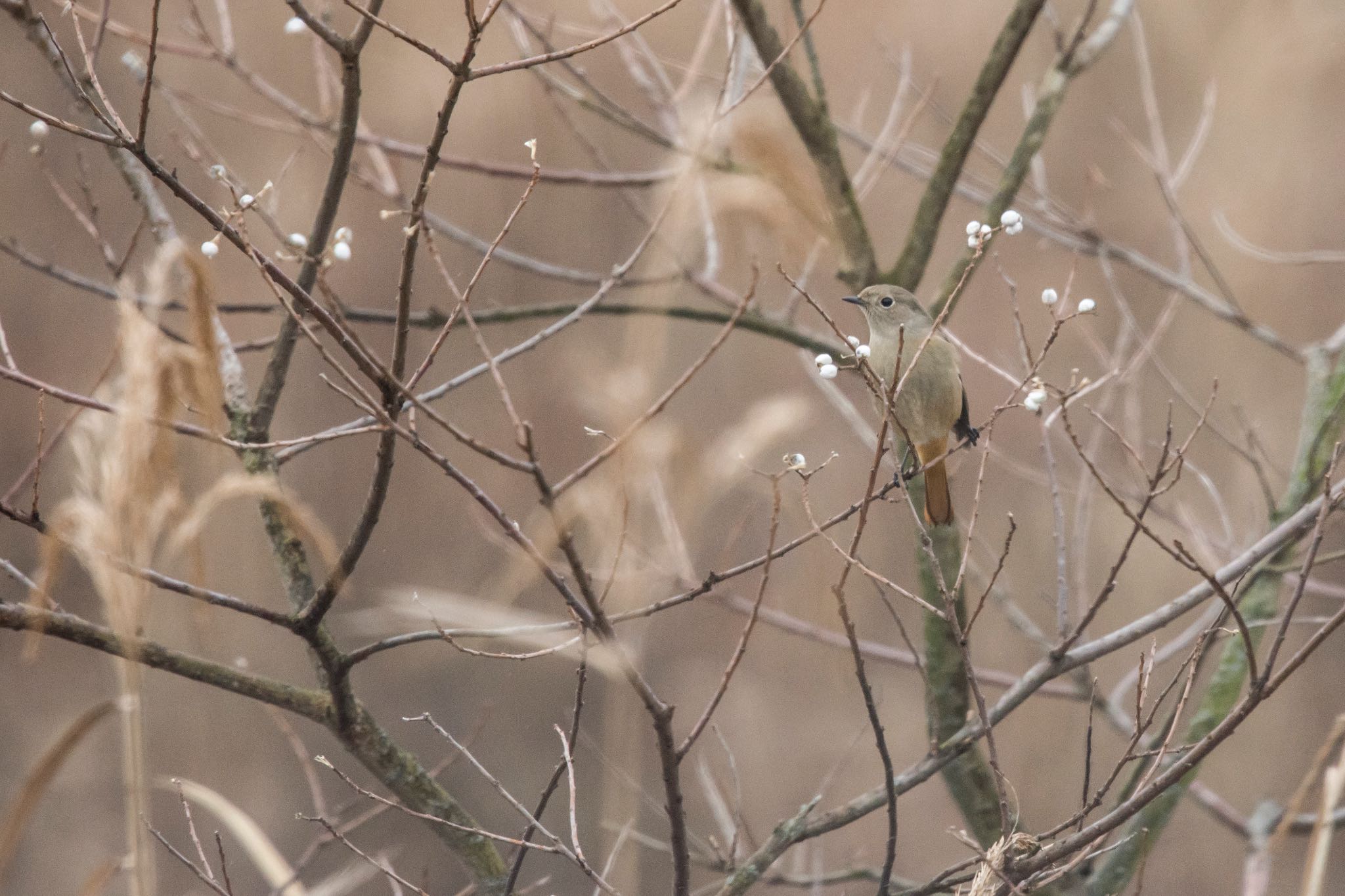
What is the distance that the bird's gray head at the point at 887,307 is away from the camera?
2.21 metres

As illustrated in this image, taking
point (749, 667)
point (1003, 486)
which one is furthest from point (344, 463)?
point (1003, 486)

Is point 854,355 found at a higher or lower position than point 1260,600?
lower

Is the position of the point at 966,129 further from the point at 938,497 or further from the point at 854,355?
the point at 854,355

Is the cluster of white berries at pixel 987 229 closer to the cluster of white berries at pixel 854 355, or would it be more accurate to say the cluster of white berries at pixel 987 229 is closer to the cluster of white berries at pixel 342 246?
the cluster of white berries at pixel 854 355

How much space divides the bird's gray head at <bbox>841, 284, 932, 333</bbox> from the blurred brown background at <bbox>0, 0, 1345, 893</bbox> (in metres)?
1.63

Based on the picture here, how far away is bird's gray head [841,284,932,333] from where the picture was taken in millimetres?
2207

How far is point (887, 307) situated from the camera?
226 centimetres

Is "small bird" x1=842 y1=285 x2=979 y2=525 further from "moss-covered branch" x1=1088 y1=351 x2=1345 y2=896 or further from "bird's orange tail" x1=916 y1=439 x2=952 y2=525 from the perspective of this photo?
"moss-covered branch" x1=1088 y1=351 x2=1345 y2=896

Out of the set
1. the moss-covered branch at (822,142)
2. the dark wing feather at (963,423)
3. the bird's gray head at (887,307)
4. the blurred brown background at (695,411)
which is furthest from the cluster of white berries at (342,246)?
the blurred brown background at (695,411)

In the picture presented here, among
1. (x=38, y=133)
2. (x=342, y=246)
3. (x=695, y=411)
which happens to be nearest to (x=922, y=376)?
(x=342, y=246)

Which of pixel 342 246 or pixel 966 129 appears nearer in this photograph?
pixel 342 246

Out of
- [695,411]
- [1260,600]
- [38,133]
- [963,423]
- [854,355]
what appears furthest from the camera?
[695,411]

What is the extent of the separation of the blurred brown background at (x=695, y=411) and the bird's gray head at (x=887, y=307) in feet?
5.36

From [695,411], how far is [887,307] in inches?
82.1
